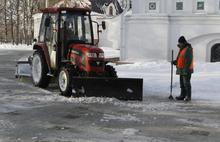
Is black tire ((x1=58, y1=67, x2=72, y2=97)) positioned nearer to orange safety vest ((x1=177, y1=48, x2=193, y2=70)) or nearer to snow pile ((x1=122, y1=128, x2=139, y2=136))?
orange safety vest ((x1=177, y1=48, x2=193, y2=70))

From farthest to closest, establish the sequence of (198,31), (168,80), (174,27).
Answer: (174,27)
(198,31)
(168,80)

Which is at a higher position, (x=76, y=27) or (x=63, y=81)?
(x=76, y=27)

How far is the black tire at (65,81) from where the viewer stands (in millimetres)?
14078

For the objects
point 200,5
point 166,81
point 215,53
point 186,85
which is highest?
point 200,5

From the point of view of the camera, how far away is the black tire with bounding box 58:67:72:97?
14.1 meters

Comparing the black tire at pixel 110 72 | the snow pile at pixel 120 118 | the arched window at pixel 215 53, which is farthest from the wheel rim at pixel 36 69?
the arched window at pixel 215 53

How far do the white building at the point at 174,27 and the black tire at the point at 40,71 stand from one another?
414 inches

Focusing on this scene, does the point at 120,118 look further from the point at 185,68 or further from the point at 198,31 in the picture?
the point at 198,31

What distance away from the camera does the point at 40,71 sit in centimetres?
1636

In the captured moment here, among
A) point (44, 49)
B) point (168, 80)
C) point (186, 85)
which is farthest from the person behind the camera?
point (168, 80)

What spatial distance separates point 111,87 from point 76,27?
9.03ft

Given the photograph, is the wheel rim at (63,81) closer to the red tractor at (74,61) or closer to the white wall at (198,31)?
the red tractor at (74,61)

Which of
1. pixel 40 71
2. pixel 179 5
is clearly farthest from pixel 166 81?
pixel 179 5

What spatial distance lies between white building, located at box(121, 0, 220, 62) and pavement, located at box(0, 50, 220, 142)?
1184cm
